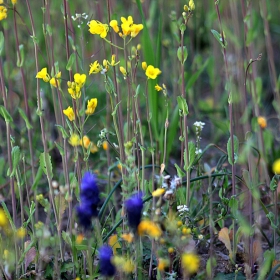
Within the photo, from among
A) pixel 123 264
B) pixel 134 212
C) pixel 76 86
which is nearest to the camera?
pixel 134 212

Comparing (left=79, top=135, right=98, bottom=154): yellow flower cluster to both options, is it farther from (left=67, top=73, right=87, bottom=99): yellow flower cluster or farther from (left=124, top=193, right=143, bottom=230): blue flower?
(left=124, top=193, right=143, bottom=230): blue flower

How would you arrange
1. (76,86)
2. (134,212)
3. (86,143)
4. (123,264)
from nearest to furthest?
(134,212)
(123,264)
(76,86)
(86,143)

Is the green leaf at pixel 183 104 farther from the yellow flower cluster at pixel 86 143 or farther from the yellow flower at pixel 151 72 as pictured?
the yellow flower cluster at pixel 86 143

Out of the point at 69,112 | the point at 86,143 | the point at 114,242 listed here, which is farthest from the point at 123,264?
the point at 86,143

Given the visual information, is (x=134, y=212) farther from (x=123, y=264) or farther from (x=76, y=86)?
(x=76, y=86)

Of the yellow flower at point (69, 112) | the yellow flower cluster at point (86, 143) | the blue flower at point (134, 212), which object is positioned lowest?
the blue flower at point (134, 212)

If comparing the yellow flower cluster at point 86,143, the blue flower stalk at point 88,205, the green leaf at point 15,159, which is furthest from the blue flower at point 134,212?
the green leaf at point 15,159

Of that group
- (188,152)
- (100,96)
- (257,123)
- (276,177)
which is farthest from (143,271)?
(100,96)

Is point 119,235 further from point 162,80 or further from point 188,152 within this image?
point 162,80

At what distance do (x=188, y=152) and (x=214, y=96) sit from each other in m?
1.44

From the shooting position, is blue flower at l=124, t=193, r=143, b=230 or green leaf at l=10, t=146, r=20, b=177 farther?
green leaf at l=10, t=146, r=20, b=177

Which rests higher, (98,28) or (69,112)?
(98,28)

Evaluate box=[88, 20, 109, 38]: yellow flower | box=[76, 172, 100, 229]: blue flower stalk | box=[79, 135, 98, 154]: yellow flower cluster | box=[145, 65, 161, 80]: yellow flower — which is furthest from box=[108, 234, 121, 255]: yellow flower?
box=[88, 20, 109, 38]: yellow flower

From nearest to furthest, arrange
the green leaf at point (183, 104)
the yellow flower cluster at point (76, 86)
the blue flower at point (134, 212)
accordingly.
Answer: the blue flower at point (134, 212), the yellow flower cluster at point (76, 86), the green leaf at point (183, 104)
